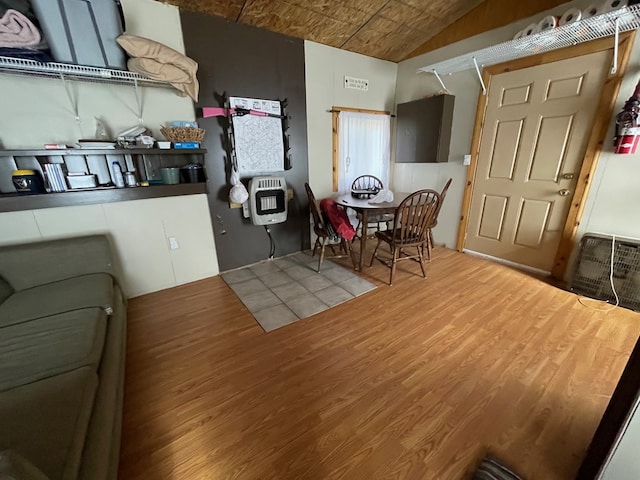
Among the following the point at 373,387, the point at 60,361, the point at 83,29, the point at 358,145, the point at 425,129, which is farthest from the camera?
the point at 358,145

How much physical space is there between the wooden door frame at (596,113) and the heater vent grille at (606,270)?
0.62 feet

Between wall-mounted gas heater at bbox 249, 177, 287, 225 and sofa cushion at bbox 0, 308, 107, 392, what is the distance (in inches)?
64.1

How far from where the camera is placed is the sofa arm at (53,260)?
174 centimetres

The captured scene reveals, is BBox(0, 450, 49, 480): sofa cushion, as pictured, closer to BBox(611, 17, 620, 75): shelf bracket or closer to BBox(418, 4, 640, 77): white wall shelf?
BBox(418, 4, 640, 77): white wall shelf

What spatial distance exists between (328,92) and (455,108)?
1567 mm

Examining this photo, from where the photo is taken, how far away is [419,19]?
2881mm

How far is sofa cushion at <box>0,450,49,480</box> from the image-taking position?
0.49 metres

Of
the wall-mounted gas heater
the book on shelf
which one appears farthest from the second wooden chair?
the book on shelf

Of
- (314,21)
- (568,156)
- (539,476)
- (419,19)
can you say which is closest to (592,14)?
(568,156)

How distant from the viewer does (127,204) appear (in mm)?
2271

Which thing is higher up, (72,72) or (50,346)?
(72,72)

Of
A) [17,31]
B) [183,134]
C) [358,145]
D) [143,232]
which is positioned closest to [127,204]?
[143,232]

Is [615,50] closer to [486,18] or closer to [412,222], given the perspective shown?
[486,18]

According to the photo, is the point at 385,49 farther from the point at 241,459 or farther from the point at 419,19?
the point at 241,459
